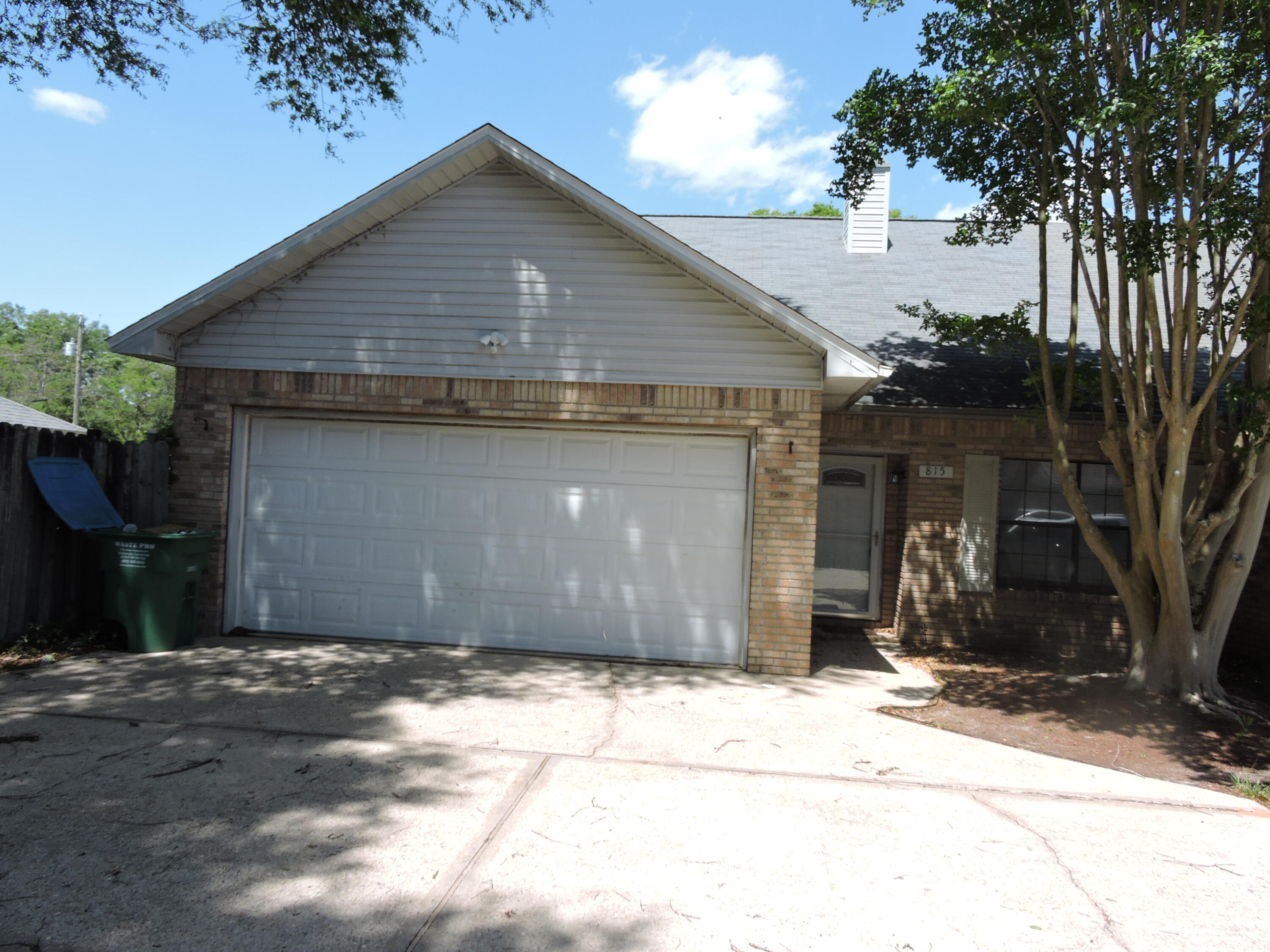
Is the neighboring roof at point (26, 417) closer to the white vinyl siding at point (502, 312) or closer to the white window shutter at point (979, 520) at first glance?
the white vinyl siding at point (502, 312)

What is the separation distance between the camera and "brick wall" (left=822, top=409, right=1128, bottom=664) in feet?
31.6

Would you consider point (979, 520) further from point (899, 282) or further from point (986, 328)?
point (899, 282)

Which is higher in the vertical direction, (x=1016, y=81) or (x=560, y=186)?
(x=1016, y=81)

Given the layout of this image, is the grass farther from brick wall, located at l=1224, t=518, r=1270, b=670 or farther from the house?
brick wall, located at l=1224, t=518, r=1270, b=670

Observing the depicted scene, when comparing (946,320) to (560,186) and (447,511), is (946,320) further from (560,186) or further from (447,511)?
(447,511)

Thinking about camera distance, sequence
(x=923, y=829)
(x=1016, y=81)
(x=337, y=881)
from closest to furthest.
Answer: (x=337, y=881) < (x=923, y=829) < (x=1016, y=81)

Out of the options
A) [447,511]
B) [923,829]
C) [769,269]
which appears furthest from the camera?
[769,269]

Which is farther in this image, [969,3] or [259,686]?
[969,3]

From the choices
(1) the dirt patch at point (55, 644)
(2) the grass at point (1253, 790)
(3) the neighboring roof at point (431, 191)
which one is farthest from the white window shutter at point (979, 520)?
(1) the dirt patch at point (55, 644)

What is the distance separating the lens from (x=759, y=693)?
7.11m

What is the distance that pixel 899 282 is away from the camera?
11.8m

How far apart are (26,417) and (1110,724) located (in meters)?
22.0

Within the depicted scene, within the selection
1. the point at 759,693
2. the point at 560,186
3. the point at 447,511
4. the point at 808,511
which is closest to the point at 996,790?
the point at 759,693

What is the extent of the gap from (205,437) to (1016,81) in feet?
26.4
